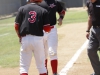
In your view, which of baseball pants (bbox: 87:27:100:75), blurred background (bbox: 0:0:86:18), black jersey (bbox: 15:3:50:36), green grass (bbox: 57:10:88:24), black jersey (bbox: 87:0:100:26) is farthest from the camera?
blurred background (bbox: 0:0:86:18)

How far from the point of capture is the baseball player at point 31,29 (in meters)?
5.52

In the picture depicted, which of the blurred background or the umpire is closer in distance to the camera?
the umpire

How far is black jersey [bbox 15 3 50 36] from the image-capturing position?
18.1 feet

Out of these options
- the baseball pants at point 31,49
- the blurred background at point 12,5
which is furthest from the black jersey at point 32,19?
the blurred background at point 12,5

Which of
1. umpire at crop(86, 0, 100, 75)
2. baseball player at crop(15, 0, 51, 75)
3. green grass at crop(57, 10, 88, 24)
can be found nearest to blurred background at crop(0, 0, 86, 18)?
green grass at crop(57, 10, 88, 24)

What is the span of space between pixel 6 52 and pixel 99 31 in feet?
20.8

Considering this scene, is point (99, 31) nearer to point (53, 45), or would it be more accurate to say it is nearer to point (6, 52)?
point (53, 45)

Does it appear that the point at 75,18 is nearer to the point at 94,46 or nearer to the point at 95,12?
the point at 94,46

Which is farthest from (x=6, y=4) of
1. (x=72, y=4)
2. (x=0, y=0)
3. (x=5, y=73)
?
(x=5, y=73)

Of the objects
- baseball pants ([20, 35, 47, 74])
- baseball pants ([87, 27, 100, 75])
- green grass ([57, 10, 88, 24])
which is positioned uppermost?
baseball pants ([20, 35, 47, 74])

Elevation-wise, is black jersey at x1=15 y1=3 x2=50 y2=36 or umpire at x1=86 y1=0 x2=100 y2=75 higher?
black jersey at x1=15 y1=3 x2=50 y2=36

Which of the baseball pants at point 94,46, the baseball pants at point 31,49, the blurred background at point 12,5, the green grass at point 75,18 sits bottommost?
the blurred background at point 12,5

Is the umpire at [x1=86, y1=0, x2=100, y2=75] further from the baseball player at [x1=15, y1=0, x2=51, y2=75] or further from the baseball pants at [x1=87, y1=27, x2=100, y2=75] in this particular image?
the baseball player at [x1=15, y1=0, x2=51, y2=75]

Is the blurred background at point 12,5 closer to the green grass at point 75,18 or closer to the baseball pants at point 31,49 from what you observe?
the green grass at point 75,18
